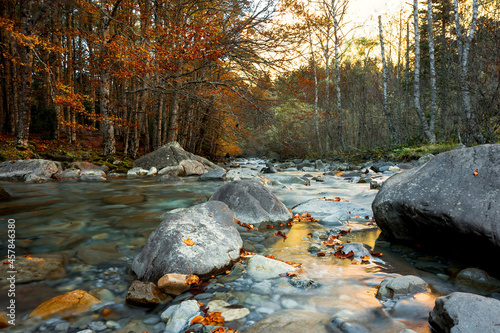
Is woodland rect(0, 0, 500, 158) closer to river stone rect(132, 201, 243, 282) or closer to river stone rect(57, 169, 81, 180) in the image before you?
river stone rect(57, 169, 81, 180)

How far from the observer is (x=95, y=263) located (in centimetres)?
270

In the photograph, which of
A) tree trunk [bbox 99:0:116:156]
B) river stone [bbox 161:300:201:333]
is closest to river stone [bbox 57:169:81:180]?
tree trunk [bbox 99:0:116:156]

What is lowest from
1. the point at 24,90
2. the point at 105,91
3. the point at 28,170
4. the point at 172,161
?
the point at 28,170

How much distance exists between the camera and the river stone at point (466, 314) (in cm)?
139

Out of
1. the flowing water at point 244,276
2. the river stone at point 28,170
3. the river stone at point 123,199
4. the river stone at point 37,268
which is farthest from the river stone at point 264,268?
the river stone at point 28,170

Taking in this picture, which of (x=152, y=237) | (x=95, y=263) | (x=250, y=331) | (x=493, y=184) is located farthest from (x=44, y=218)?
(x=493, y=184)

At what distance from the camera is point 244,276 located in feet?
7.74

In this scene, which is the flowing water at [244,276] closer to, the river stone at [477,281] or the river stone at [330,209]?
the river stone at [477,281]

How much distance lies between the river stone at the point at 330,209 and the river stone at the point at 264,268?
1909 millimetres

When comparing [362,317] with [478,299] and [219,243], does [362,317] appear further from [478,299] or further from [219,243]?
[219,243]

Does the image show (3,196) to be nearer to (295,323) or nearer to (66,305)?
(66,305)

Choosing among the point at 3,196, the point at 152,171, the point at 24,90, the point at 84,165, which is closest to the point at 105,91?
the point at 24,90

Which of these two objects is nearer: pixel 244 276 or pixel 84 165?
pixel 244 276

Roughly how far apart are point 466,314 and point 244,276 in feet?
4.94
